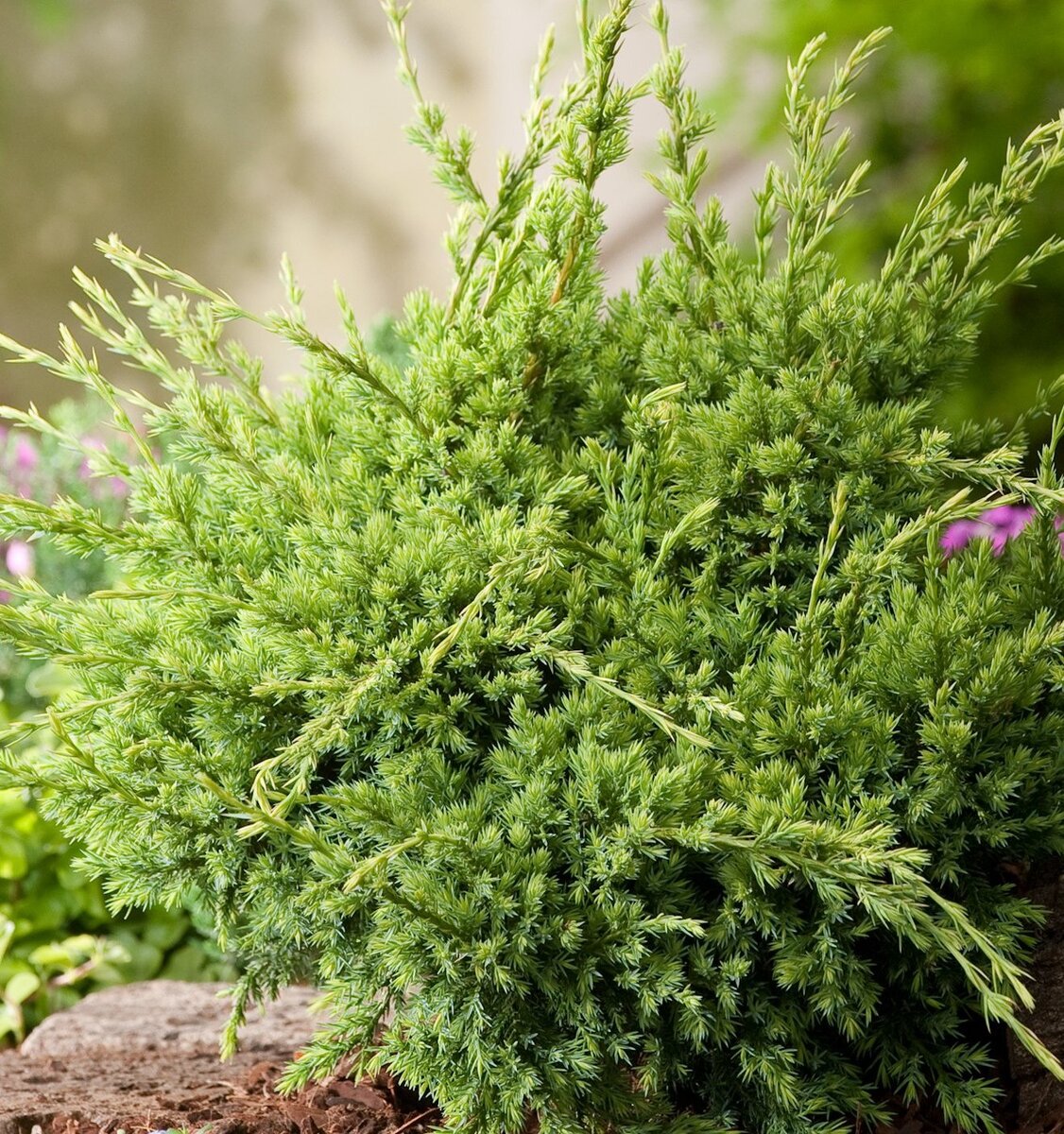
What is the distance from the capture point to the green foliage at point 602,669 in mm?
1222

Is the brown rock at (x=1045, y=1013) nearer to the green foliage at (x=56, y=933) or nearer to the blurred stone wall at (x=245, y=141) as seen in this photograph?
the green foliage at (x=56, y=933)

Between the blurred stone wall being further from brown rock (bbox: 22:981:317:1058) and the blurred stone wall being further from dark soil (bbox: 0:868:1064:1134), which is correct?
dark soil (bbox: 0:868:1064:1134)

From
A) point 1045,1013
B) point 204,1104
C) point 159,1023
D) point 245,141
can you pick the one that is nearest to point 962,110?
point 1045,1013

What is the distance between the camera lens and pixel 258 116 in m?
6.84

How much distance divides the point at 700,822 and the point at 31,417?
923 millimetres

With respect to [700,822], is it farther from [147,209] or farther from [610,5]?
[147,209]

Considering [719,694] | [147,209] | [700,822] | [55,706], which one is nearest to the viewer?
[700,822]

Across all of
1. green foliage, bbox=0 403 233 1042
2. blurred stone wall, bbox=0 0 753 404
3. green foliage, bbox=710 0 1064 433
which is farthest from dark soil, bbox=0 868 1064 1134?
blurred stone wall, bbox=0 0 753 404

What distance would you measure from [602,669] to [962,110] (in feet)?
13.4

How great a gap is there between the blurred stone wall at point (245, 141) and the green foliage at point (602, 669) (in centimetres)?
474

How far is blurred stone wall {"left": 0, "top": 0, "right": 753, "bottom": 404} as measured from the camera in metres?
6.49

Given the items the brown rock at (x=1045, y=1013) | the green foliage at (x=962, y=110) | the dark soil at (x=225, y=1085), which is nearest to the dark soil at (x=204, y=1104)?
the dark soil at (x=225, y=1085)

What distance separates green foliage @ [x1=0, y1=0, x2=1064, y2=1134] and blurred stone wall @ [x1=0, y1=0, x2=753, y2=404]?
15.6 feet

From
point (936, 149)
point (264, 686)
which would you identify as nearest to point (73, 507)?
point (264, 686)
